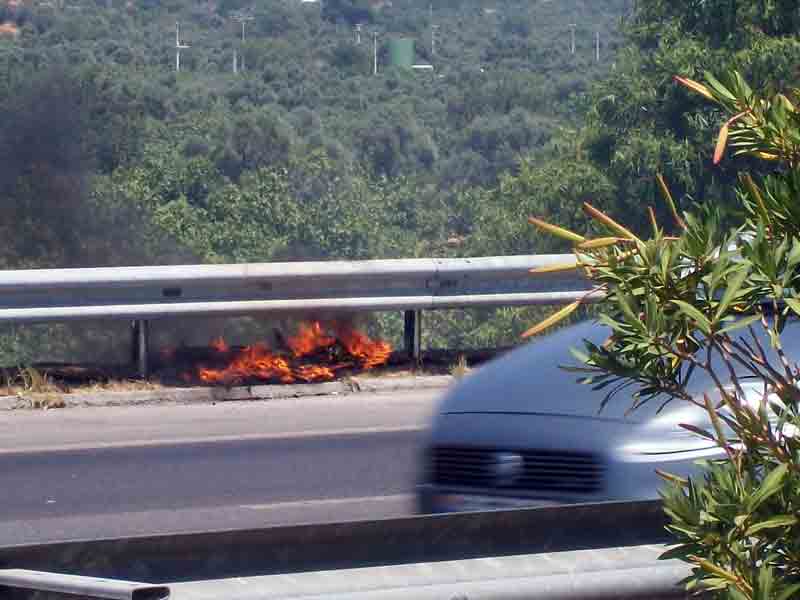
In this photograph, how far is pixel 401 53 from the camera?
67.4 meters

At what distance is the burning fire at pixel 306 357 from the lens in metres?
9.48

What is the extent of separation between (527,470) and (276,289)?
474 centimetres

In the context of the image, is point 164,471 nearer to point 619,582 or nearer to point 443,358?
point 443,358

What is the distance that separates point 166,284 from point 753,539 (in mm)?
7162

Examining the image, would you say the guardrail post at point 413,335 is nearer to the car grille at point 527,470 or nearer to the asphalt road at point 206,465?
the asphalt road at point 206,465

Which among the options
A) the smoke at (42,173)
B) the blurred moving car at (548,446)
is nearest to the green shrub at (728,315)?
the blurred moving car at (548,446)

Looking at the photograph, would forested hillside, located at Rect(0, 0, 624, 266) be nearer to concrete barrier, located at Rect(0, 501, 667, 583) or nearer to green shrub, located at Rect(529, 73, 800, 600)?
concrete barrier, located at Rect(0, 501, 667, 583)

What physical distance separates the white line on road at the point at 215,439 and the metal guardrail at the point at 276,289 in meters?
1.30

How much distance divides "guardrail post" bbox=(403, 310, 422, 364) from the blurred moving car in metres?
4.43

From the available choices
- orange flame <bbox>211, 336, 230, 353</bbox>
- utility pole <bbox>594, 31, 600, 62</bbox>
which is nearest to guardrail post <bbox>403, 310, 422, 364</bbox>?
orange flame <bbox>211, 336, 230, 353</bbox>

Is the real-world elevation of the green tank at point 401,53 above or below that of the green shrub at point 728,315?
above

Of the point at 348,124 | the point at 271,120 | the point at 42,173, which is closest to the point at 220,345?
the point at 42,173

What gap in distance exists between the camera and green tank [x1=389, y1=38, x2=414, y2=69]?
66062 millimetres

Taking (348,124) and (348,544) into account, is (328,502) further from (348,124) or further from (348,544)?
(348,124)
